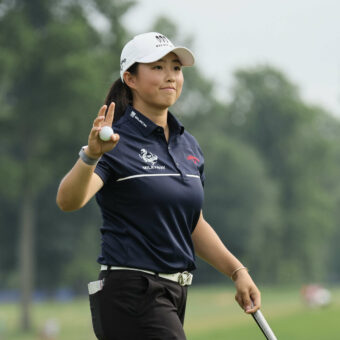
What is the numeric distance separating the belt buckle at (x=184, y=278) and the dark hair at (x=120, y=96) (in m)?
0.79

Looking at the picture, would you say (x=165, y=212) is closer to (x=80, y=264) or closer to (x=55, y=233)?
(x=80, y=264)

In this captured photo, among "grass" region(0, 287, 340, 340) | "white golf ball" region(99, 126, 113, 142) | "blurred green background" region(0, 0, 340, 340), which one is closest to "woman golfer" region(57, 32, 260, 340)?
"white golf ball" region(99, 126, 113, 142)

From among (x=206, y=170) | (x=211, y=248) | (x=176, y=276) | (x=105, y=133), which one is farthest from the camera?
(x=206, y=170)

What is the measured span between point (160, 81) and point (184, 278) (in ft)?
2.96

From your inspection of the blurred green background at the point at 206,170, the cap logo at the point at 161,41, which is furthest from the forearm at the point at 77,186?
the blurred green background at the point at 206,170

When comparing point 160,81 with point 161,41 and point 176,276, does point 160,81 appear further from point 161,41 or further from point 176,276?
point 176,276

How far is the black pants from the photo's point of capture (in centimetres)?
380

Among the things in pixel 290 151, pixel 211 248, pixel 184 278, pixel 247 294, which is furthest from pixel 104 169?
pixel 290 151

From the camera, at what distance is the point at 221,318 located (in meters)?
37.8

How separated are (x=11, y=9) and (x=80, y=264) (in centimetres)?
1613

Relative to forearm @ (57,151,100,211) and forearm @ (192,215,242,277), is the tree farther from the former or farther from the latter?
forearm @ (57,151,100,211)

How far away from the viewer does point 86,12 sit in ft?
132

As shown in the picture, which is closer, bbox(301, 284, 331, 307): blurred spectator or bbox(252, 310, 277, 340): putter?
bbox(252, 310, 277, 340): putter

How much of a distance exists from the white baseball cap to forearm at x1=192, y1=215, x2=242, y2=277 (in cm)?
81
